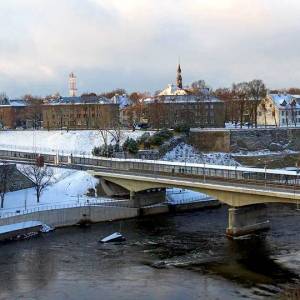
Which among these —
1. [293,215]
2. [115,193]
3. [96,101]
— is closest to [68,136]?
[96,101]

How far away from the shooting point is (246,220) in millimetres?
51281

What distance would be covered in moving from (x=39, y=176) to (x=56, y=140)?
37534mm

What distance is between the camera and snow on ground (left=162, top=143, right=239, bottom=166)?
86938 mm

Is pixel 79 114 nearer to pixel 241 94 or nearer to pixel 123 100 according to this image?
pixel 123 100

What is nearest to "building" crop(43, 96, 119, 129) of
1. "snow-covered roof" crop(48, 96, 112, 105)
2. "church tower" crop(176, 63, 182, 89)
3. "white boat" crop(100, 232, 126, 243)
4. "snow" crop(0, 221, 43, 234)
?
"snow-covered roof" crop(48, 96, 112, 105)

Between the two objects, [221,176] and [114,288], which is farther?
[221,176]

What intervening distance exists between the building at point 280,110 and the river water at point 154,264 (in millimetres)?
67886

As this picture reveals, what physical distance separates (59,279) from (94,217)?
2007 cm

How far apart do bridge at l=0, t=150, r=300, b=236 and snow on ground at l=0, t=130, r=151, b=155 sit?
767 inches

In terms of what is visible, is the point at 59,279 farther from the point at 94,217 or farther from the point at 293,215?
the point at 293,215

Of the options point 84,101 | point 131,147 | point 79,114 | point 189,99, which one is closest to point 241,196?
point 131,147

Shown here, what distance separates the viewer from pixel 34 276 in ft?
127

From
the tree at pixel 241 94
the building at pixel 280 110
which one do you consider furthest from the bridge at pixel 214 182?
the building at pixel 280 110

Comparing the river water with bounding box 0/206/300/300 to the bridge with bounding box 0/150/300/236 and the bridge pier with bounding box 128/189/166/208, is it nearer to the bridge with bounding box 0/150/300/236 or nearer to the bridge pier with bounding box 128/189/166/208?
the bridge with bounding box 0/150/300/236
